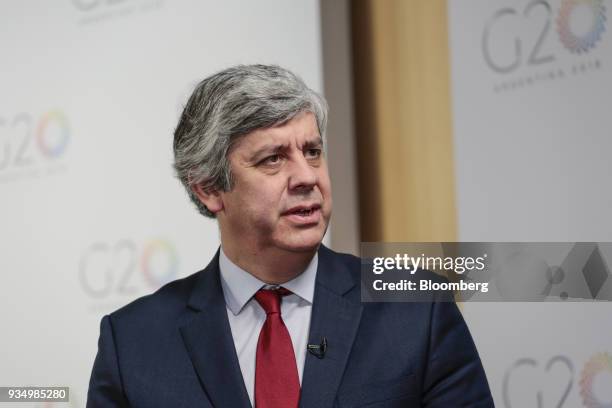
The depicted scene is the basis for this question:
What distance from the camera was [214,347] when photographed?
171 centimetres

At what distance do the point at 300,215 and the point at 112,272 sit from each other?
43.4 inches

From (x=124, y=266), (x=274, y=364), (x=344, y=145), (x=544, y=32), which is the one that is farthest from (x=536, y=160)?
(x=124, y=266)

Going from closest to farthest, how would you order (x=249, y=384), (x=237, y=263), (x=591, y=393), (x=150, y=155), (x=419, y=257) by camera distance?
1. (x=249, y=384)
2. (x=237, y=263)
3. (x=591, y=393)
4. (x=419, y=257)
5. (x=150, y=155)

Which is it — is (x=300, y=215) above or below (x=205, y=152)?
below

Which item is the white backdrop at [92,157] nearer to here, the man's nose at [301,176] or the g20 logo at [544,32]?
the g20 logo at [544,32]

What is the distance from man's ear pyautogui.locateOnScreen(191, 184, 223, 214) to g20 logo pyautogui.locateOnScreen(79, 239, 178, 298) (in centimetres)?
71

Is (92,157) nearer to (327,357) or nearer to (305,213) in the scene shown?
(305,213)

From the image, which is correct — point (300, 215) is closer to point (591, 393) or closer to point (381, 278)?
point (381, 278)

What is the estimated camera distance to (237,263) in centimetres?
180

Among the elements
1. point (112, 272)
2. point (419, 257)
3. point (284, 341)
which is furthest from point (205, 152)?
point (112, 272)

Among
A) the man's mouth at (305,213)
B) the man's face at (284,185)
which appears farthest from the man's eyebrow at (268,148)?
the man's mouth at (305,213)

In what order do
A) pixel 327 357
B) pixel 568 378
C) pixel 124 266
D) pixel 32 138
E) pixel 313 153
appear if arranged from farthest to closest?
1. pixel 32 138
2. pixel 124 266
3. pixel 568 378
4. pixel 313 153
5. pixel 327 357

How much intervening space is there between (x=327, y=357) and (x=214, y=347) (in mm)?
241

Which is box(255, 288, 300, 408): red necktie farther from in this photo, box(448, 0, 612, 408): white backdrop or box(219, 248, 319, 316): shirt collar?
box(448, 0, 612, 408): white backdrop
